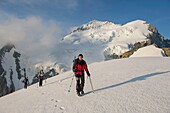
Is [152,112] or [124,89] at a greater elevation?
[124,89]

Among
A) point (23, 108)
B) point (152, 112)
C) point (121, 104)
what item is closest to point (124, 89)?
point (121, 104)

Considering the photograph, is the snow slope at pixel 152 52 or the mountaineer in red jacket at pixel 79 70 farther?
the snow slope at pixel 152 52

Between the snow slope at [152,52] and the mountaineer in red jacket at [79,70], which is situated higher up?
the snow slope at [152,52]

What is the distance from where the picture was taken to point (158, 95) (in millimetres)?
9281

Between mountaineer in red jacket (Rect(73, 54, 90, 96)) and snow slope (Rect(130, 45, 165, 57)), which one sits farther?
snow slope (Rect(130, 45, 165, 57))

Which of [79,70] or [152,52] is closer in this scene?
[79,70]

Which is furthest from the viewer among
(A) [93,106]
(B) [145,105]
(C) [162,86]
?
(C) [162,86]

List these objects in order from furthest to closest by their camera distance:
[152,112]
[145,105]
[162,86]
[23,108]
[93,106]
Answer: [162,86] → [23,108] → [93,106] → [145,105] → [152,112]

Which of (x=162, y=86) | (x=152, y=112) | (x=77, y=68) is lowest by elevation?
(x=152, y=112)

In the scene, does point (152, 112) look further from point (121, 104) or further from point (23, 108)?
point (23, 108)

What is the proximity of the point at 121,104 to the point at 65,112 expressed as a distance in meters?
2.32

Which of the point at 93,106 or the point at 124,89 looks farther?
the point at 124,89

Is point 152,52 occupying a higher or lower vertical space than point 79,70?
higher

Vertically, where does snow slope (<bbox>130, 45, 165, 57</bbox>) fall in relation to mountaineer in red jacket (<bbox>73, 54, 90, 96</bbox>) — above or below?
above
